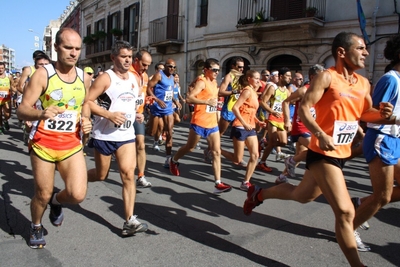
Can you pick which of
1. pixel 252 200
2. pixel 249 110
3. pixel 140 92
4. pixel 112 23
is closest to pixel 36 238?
pixel 140 92

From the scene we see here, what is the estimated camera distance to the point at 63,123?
3.27 metres

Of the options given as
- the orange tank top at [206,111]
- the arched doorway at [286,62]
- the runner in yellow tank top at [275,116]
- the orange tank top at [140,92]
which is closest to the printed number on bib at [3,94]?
the orange tank top at [140,92]

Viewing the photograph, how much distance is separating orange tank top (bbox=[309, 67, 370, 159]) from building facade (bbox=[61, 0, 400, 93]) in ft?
35.6

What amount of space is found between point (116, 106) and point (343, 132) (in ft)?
7.01

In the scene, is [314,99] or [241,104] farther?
[241,104]

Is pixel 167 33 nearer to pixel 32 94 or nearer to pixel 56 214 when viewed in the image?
pixel 56 214

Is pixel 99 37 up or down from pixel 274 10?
up

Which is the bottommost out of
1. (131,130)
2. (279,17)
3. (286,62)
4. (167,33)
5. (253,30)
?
(131,130)

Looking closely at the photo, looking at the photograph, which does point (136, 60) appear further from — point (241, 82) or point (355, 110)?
point (355, 110)

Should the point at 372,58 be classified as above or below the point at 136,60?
above

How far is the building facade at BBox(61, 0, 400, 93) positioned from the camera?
13.0 meters

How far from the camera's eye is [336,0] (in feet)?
45.8

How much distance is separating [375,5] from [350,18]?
0.96 m

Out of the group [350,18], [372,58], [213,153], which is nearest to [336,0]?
[350,18]
